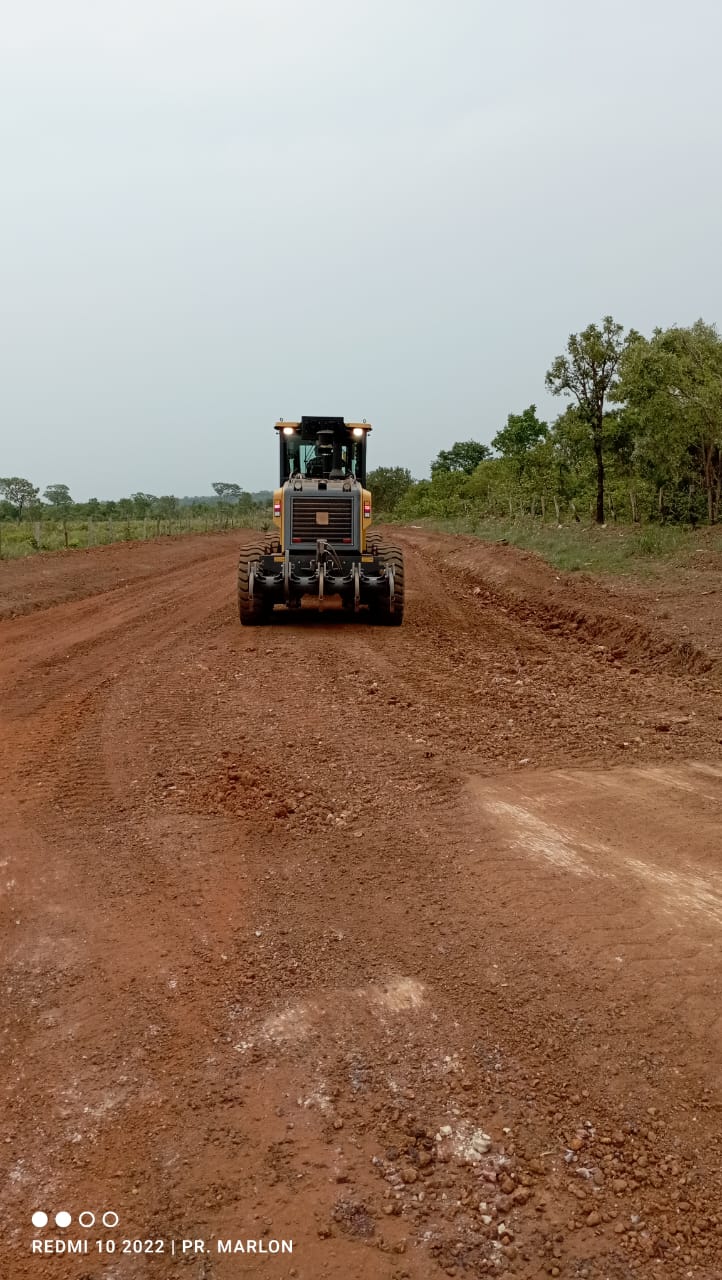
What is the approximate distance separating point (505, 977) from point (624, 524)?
25.9 meters

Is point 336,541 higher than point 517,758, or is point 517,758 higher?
point 336,541

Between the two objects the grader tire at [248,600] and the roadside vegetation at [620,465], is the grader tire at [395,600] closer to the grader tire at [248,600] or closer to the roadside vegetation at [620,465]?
the grader tire at [248,600]

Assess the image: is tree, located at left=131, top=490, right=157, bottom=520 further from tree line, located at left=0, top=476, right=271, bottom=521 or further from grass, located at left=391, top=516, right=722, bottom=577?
grass, located at left=391, top=516, right=722, bottom=577

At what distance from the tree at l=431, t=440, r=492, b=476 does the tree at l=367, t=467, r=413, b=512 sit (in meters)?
5.36

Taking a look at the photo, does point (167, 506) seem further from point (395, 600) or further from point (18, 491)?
point (395, 600)

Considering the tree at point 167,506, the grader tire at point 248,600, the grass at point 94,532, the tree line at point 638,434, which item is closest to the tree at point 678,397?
the tree line at point 638,434

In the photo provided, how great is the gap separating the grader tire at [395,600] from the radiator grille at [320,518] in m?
0.69

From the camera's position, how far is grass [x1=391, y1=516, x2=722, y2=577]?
58.4ft

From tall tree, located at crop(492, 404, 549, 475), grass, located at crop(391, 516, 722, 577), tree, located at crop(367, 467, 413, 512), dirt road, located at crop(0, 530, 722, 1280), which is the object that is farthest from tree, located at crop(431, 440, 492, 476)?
dirt road, located at crop(0, 530, 722, 1280)

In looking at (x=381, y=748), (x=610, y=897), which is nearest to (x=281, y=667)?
(x=381, y=748)

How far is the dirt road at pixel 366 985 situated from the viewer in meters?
2.42

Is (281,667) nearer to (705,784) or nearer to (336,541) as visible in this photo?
(336,541)

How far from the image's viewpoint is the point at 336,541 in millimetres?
11992

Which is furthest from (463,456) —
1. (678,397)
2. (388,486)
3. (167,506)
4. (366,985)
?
(366,985)
